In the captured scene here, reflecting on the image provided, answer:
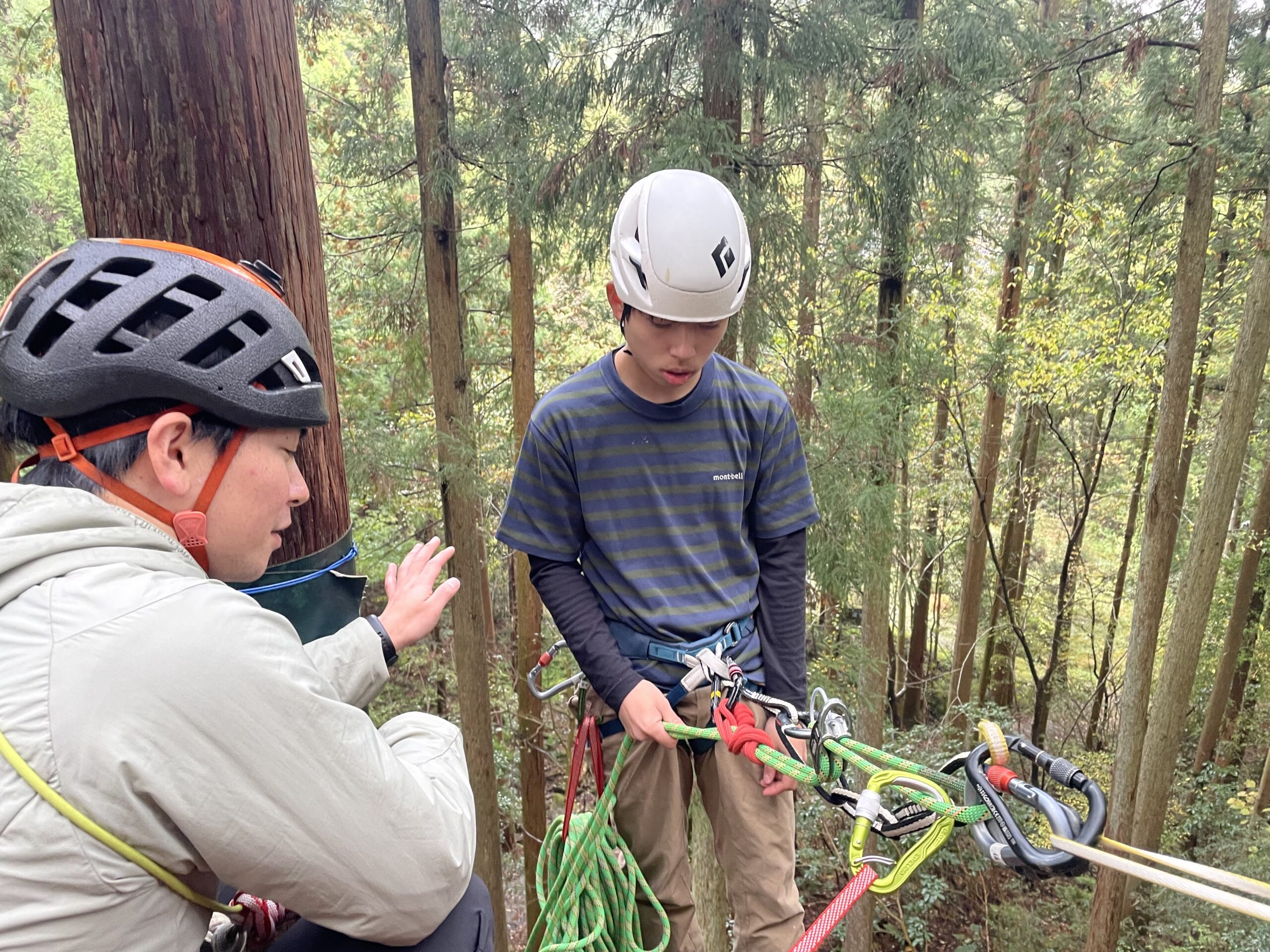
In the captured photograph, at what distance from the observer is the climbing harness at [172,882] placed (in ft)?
2.59

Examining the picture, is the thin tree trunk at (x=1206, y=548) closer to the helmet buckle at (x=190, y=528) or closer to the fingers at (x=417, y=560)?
the fingers at (x=417, y=560)

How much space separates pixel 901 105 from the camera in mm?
5000

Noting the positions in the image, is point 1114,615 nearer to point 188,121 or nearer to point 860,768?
point 860,768

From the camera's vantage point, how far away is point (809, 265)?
504 cm

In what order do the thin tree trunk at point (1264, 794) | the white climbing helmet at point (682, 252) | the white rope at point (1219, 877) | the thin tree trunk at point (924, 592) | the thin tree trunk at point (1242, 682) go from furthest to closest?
the thin tree trunk at point (924, 592) → the thin tree trunk at point (1242, 682) → the thin tree trunk at point (1264, 794) → the white climbing helmet at point (682, 252) → the white rope at point (1219, 877)

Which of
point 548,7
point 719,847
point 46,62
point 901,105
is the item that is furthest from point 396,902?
point 46,62

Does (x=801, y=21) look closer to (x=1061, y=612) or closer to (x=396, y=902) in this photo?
(x=396, y=902)

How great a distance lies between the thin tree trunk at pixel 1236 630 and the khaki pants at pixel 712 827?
1062 cm

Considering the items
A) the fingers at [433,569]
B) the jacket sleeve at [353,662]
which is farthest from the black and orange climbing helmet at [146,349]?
the fingers at [433,569]

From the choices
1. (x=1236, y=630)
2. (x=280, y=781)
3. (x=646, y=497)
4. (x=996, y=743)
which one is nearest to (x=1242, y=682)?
(x=1236, y=630)

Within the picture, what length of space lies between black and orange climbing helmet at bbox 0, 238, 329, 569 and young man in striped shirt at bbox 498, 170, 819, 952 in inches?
31.2

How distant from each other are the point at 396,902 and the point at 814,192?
26.7 ft

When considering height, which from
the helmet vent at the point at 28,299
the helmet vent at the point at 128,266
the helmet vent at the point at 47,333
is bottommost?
the helmet vent at the point at 47,333

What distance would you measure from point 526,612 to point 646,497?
6343 millimetres
